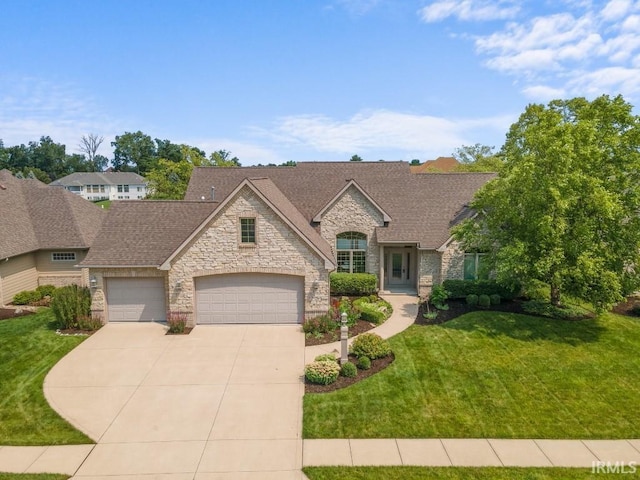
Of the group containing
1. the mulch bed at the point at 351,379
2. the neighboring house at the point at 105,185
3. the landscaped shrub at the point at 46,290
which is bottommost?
the mulch bed at the point at 351,379

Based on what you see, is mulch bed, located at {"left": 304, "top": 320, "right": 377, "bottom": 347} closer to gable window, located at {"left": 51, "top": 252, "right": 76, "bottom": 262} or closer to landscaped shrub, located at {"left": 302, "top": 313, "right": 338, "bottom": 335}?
landscaped shrub, located at {"left": 302, "top": 313, "right": 338, "bottom": 335}

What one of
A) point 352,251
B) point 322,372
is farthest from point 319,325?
point 352,251

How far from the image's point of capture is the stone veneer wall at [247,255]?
18.2 meters

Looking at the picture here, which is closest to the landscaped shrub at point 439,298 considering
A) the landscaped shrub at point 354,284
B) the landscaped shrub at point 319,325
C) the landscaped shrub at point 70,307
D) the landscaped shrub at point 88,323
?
the landscaped shrub at point 354,284

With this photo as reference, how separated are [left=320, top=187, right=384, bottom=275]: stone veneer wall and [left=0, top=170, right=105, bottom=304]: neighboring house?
14792 millimetres

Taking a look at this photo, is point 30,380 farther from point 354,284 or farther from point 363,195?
point 363,195

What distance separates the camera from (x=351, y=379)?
1393cm

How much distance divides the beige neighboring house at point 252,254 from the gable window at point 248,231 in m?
0.04

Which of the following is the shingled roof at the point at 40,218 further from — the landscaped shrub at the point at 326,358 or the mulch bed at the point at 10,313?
the landscaped shrub at the point at 326,358

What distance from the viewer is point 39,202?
1068 inches

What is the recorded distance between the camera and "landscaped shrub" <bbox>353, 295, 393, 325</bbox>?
19234 mm

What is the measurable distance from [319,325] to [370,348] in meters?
3.41

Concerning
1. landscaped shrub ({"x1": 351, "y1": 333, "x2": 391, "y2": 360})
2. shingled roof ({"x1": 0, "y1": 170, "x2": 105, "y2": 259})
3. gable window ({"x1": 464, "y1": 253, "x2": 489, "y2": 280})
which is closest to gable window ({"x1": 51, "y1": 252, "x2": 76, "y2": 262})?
shingled roof ({"x1": 0, "y1": 170, "x2": 105, "y2": 259})

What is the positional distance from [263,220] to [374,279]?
8.16 meters
